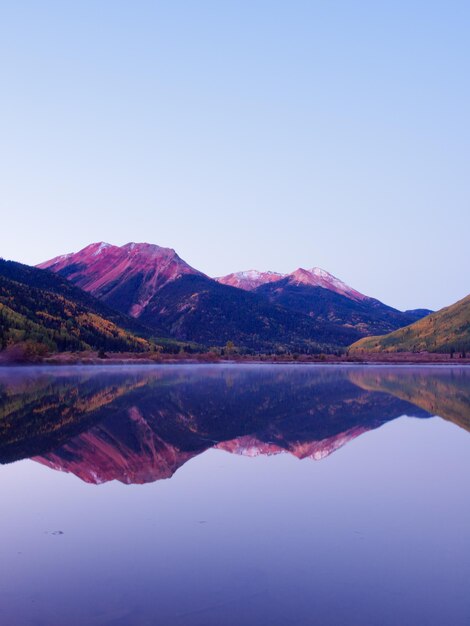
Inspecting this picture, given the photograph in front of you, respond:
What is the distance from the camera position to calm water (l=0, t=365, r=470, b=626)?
961 centimetres

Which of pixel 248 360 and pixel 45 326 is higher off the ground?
pixel 45 326

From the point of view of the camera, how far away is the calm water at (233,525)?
9.61 metres

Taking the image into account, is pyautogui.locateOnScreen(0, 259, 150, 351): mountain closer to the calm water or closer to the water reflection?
the water reflection

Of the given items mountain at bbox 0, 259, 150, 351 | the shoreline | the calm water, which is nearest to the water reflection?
the calm water

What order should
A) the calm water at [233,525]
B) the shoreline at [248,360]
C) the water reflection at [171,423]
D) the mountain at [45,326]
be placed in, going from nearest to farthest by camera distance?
the calm water at [233,525] < the water reflection at [171,423] < the mountain at [45,326] < the shoreline at [248,360]

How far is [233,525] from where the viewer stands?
1402cm

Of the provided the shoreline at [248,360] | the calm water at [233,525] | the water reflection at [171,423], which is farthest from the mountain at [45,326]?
the calm water at [233,525]

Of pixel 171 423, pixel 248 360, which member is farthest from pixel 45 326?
pixel 171 423

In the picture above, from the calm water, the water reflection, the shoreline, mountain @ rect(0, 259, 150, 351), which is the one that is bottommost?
the shoreline

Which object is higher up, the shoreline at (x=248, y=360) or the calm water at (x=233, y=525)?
the calm water at (x=233, y=525)

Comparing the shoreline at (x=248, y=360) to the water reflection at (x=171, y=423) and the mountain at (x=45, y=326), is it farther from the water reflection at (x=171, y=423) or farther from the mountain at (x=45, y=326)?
the water reflection at (x=171, y=423)

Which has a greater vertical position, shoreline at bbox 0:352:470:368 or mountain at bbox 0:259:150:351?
mountain at bbox 0:259:150:351

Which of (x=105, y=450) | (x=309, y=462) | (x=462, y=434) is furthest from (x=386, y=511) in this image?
(x=462, y=434)

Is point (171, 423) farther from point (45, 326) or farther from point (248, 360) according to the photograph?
point (248, 360)
